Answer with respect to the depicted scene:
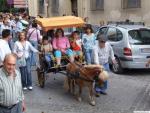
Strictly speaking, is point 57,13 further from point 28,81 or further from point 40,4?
point 28,81

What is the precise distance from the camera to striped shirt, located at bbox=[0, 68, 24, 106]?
663cm

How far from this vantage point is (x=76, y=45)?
1317cm

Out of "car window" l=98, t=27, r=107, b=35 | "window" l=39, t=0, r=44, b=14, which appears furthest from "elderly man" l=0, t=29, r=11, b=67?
"window" l=39, t=0, r=44, b=14

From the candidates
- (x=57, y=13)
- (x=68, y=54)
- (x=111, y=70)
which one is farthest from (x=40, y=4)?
(x=68, y=54)

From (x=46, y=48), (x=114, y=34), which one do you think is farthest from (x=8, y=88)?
(x=114, y=34)

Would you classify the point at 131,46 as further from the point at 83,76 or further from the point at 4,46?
the point at 4,46

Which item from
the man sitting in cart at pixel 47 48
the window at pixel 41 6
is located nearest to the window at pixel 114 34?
the man sitting in cart at pixel 47 48

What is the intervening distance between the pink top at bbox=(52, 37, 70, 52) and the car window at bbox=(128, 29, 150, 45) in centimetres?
245

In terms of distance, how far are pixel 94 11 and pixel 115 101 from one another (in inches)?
830

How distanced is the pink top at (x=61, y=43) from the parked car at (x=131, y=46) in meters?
2.25

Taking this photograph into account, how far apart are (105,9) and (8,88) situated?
2463cm

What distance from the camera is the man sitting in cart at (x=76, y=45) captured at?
1281 cm

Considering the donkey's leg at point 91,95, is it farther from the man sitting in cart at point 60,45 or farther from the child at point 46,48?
the child at point 46,48

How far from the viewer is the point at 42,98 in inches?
460
